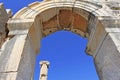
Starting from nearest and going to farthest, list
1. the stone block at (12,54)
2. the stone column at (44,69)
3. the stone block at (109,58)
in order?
the stone block at (12,54) → the stone block at (109,58) → the stone column at (44,69)

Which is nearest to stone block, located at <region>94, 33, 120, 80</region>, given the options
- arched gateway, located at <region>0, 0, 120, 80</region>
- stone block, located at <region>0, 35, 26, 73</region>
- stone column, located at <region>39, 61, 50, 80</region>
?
arched gateway, located at <region>0, 0, 120, 80</region>

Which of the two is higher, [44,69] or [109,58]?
[109,58]

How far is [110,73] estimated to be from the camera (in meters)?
3.51

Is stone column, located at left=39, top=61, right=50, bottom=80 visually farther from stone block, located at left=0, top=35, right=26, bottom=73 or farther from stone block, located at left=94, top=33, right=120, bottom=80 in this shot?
stone block, located at left=0, top=35, right=26, bottom=73

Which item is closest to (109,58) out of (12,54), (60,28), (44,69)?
(12,54)

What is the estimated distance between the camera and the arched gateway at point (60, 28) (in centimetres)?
338

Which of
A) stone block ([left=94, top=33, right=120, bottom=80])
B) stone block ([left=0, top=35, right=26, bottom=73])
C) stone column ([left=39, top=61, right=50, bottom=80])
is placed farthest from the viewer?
stone column ([left=39, top=61, right=50, bottom=80])

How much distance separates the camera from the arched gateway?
3.38 metres

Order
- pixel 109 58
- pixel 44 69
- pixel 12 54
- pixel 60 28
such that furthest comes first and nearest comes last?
pixel 44 69
pixel 60 28
pixel 109 58
pixel 12 54

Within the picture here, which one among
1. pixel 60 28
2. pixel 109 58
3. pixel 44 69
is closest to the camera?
pixel 109 58

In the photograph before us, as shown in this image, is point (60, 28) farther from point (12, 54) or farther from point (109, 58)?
point (12, 54)

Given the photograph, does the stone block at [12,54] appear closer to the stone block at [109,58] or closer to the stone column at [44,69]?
the stone block at [109,58]

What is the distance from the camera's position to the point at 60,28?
5.24 m

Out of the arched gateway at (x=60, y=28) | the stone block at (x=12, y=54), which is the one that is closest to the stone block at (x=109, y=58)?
the arched gateway at (x=60, y=28)
